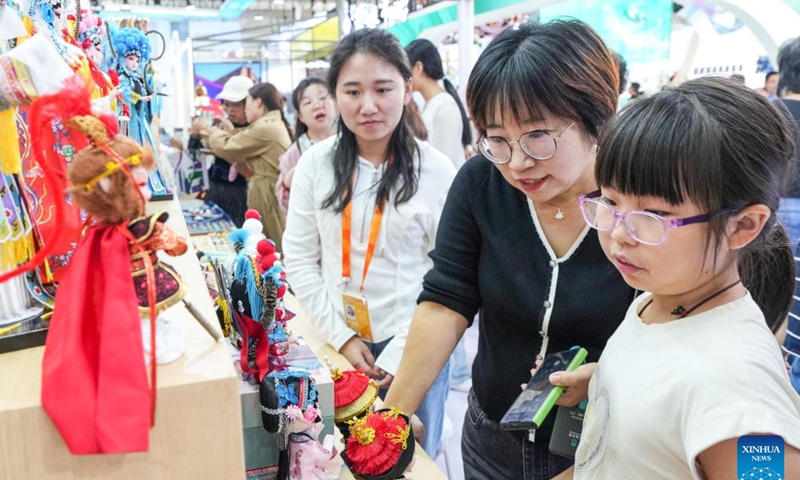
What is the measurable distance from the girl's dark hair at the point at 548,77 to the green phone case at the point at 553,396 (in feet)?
1.05

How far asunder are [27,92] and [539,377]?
0.71 meters

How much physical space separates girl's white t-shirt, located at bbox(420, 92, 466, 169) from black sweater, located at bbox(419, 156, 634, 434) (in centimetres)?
202

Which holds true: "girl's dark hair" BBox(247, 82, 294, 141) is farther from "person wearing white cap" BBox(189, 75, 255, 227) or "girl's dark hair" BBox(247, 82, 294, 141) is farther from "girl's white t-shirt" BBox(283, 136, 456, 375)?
"girl's white t-shirt" BBox(283, 136, 456, 375)

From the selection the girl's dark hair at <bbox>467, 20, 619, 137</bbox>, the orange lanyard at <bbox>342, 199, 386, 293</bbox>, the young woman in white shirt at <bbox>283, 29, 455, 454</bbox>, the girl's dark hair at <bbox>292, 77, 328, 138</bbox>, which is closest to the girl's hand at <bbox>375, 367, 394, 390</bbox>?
the young woman in white shirt at <bbox>283, 29, 455, 454</bbox>

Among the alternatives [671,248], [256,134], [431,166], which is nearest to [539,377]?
[671,248]

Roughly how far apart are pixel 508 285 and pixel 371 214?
0.63 metres

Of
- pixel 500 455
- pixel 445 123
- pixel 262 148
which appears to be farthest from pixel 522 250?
pixel 262 148

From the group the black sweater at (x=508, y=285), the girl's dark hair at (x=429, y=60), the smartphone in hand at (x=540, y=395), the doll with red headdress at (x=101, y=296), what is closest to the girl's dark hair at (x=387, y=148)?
the black sweater at (x=508, y=285)

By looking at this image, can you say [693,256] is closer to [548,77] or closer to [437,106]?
[548,77]

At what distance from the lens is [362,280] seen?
5.28ft

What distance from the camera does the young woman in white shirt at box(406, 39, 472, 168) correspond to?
3119 mm

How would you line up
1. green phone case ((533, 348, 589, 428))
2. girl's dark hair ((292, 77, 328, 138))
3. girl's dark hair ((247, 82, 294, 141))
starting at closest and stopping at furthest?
1. green phone case ((533, 348, 589, 428))
2. girl's dark hair ((292, 77, 328, 138))
3. girl's dark hair ((247, 82, 294, 141))

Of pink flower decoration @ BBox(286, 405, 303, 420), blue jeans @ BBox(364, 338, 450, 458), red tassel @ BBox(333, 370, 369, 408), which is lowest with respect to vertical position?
blue jeans @ BBox(364, 338, 450, 458)

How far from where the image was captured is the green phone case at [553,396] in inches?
32.4
